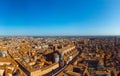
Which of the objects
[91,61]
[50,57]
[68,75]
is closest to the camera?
[68,75]

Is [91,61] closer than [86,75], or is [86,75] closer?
[86,75]

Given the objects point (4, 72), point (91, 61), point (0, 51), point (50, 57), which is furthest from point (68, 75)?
point (0, 51)

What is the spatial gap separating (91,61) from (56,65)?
5.97 m

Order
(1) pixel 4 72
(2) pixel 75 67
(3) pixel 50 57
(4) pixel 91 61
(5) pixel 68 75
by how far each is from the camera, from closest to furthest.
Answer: (5) pixel 68 75, (1) pixel 4 72, (2) pixel 75 67, (4) pixel 91 61, (3) pixel 50 57

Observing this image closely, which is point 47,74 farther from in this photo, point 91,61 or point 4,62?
point 91,61

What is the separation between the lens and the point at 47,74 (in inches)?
815

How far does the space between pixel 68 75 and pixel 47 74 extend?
415 centimetres

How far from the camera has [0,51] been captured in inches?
1307

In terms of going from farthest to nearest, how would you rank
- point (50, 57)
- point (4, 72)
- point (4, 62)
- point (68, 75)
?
point (50, 57) < point (4, 62) < point (4, 72) < point (68, 75)

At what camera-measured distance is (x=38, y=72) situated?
20.3m

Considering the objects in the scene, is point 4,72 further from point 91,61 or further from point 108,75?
point 91,61

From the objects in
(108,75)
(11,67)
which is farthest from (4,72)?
(108,75)

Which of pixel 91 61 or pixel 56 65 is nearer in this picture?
pixel 56 65

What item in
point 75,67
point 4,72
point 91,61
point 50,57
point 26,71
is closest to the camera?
point 4,72
